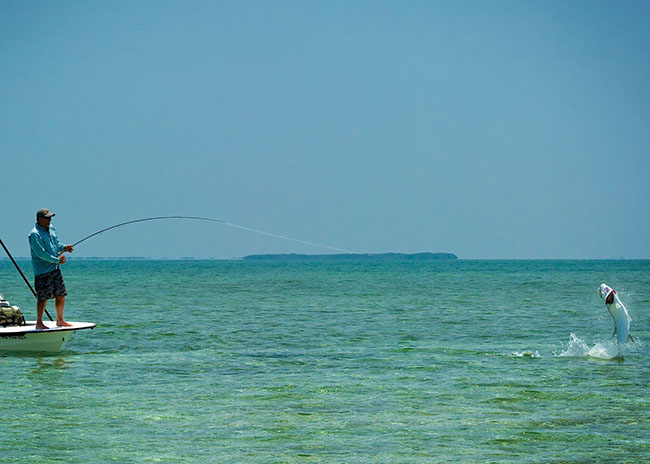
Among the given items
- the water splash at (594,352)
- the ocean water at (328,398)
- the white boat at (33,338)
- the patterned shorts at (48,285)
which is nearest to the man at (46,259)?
the patterned shorts at (48,285)

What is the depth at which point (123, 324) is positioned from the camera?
22.5m

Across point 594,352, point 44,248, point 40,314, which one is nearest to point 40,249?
point 44,248

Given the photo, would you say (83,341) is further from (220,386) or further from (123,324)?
(220,386)

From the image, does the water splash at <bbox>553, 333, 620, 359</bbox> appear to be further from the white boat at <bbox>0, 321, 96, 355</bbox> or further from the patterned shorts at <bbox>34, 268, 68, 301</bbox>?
the patterned shorts at <bbox>34, 268, 68, 301</bbox>

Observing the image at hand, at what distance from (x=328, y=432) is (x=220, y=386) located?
318 cm

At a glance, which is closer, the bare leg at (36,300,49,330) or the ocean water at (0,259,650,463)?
the ocean water at (0,259,650,463)

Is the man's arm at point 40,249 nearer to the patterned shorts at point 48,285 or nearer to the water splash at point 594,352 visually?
the patterned shorts at point 48,285

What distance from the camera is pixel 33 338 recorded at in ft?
45.9

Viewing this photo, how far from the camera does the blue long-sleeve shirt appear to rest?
44.0ft

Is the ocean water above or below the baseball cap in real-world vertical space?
below

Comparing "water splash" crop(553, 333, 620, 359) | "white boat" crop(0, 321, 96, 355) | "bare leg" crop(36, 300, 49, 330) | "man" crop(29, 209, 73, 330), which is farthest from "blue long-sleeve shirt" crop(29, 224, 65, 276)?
"water splash" crop(553, 333, 620, 359)

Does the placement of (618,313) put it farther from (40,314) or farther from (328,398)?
(40,314)

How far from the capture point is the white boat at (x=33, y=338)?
45.5 feet

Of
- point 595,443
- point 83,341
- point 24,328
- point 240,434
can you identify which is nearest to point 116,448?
point 240,434
